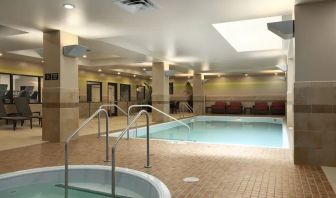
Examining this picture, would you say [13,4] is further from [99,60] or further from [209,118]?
[209,118]

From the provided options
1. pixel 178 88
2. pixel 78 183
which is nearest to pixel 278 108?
pixel 178 88

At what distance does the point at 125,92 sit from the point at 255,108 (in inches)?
349

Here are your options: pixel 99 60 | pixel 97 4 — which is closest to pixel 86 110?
pixel 99 60

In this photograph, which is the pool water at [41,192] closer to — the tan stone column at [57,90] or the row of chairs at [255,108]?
the tan stone column at [57,90]

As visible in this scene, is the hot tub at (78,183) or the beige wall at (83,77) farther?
the beige wall at (83,77)

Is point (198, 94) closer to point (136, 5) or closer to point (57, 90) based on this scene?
point (57, 90)

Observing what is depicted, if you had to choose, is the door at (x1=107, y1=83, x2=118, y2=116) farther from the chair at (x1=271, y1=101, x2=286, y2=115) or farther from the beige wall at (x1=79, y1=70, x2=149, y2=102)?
the chair at (x1=271, y1=101, x2=286, y2=115)

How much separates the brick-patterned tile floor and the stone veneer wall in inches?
10.9

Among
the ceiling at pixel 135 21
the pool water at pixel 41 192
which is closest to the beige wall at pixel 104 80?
the ceiling at pixel 135 21

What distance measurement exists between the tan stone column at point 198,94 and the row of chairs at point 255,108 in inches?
47.5

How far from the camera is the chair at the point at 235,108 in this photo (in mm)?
18589

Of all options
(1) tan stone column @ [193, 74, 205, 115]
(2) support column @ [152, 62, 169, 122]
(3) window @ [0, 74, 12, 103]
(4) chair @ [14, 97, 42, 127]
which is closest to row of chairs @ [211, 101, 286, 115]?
(1) tan stone column @ [193, 74, 205, 115]

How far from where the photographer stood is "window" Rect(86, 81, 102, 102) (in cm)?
1644

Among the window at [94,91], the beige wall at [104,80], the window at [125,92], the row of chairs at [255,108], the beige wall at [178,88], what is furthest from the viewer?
the beige wall at [178,88]
